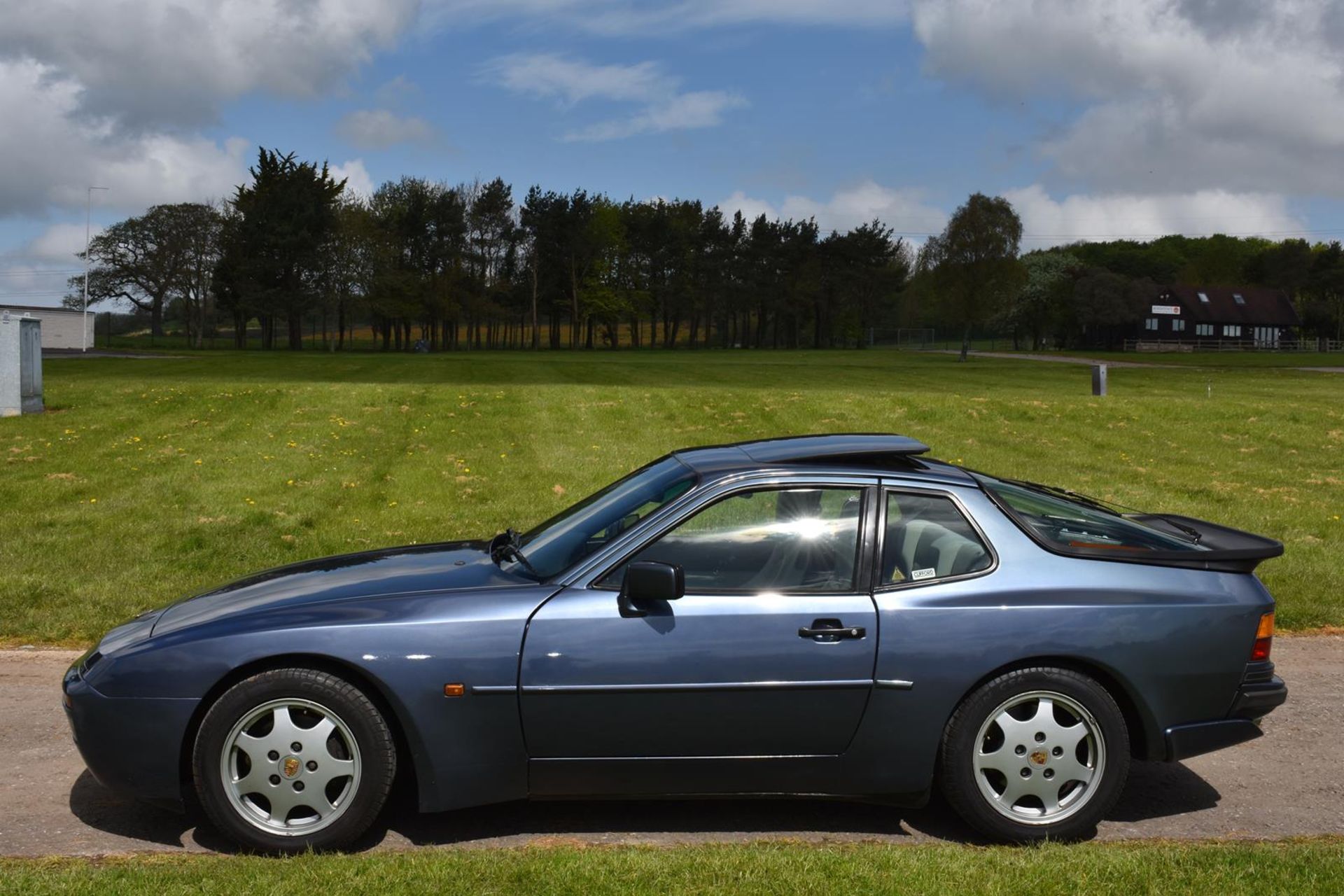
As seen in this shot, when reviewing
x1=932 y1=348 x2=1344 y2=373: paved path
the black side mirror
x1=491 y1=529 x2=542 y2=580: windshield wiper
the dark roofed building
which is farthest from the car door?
the dark roofed building

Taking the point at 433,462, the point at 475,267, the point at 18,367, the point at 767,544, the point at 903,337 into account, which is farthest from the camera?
the point at 903,337

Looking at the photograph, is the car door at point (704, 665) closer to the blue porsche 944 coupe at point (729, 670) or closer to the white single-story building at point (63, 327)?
the blue porsche 944 coupe at point (729, 670)

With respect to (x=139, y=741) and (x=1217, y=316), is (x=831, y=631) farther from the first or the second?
(x=1217, y=316)

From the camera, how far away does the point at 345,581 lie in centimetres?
467

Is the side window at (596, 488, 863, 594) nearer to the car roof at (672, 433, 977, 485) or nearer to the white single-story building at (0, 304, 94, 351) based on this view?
the car roof at (672, 433, 977, 485)

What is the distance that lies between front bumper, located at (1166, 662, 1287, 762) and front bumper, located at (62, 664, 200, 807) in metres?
3.64

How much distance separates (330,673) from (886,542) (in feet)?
6.93

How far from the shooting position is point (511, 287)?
3472 inches

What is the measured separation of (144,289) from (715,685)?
95096 millimetres

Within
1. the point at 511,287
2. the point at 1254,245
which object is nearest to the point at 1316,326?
the point at 1254,245

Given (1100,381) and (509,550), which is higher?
(1100,381)

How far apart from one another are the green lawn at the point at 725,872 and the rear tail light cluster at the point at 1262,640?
728 mm

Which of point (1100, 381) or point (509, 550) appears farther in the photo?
point (1100, 381)

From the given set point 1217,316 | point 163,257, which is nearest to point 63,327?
point 163,257
